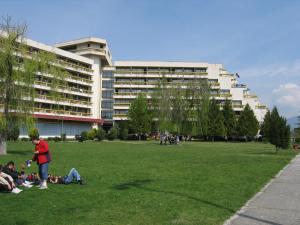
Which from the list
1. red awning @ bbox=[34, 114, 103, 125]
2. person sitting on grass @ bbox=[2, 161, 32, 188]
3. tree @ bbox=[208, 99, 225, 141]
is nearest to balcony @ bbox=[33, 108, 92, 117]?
red awning @ bbox=[34, 114, 103, 125]

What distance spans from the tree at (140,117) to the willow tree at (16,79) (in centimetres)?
5825

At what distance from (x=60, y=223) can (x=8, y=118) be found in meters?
21.1

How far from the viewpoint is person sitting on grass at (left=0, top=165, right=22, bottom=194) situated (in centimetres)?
1178

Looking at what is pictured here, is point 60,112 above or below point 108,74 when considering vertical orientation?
below

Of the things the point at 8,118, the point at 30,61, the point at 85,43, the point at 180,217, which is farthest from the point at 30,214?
the point at 85,43

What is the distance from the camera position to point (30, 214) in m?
8.73

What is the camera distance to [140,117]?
8800cm

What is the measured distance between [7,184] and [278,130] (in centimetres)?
2832

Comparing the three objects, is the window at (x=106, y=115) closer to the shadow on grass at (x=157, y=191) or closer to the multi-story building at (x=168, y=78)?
the multi-story building at (x=168, y=78)

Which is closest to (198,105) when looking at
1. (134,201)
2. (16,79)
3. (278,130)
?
(278,130)

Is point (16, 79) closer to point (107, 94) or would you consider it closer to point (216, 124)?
point (216, 124)

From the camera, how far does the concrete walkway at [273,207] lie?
8.34 m

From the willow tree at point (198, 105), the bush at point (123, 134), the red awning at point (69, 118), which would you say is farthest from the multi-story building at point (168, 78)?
the willow tree at point (198, 105)

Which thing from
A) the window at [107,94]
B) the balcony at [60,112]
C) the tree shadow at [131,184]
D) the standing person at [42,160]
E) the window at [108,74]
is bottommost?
the tree shadow at [131,184]
